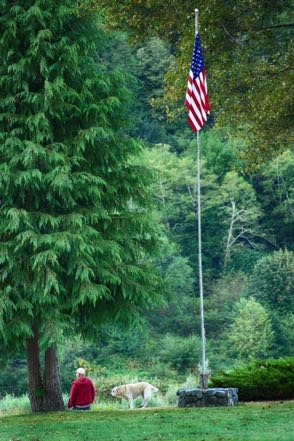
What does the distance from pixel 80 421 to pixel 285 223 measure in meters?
68.4

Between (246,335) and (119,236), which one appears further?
(246,335)

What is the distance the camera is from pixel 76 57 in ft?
78.8

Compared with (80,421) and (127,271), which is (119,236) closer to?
(127,271)

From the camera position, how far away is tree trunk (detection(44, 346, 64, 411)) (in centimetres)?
2466

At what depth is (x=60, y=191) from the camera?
23.5m

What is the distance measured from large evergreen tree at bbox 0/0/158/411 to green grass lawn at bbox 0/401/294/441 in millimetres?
1794

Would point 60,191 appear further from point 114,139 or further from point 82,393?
point 82,393

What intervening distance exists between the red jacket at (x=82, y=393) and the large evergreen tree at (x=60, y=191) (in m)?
0.42

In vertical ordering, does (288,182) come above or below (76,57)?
above

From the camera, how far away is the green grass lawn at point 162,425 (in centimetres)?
1864

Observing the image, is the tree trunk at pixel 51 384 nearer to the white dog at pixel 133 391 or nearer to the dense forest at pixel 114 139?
the dense forest at pixel 114 139

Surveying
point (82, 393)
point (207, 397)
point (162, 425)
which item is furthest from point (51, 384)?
point (162, 425)

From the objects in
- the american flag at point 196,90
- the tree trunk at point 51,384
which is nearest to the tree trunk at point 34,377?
the tree trunk at point 51,384

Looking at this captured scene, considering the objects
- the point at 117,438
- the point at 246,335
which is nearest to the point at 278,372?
the point at 117,438
